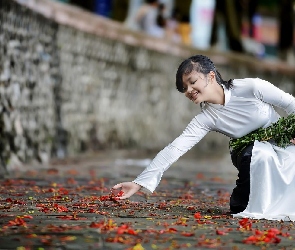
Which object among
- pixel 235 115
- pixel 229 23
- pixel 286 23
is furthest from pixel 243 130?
pixel 286 23

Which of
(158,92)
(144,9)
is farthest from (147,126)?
(144,9)

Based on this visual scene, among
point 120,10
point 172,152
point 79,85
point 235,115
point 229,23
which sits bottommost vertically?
point 79,85

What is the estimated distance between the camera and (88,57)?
18328mm

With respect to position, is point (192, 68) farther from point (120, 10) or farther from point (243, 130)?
point (120, 10)

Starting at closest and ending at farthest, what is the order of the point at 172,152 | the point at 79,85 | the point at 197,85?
the point at 197,85, the point at 172,152, the point at 79,85

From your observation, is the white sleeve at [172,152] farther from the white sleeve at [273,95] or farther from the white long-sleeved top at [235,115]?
the white sleeve at [273,95]

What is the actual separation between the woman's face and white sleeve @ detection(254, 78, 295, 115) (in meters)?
0.41

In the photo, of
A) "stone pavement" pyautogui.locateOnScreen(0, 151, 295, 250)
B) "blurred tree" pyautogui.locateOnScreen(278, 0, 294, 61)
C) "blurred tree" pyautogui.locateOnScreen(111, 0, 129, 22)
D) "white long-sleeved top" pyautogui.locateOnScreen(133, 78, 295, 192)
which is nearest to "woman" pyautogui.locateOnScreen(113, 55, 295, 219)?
"white long-sleeved top" pyautogui.locateOnScreen(133, 78, 295, 192)

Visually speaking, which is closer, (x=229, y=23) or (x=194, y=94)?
(x=194, y=94)

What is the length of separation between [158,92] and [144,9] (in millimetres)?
1982

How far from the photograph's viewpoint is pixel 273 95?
7473 millimetres

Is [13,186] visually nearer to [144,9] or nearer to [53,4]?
[53,4]

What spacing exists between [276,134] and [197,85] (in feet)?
2.35

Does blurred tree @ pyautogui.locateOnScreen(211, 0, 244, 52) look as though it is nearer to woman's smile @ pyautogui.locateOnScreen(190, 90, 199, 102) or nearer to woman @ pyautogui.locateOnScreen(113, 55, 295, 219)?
woman @ pyautogui.locateOnScreen(113, 55, 295, 219)
